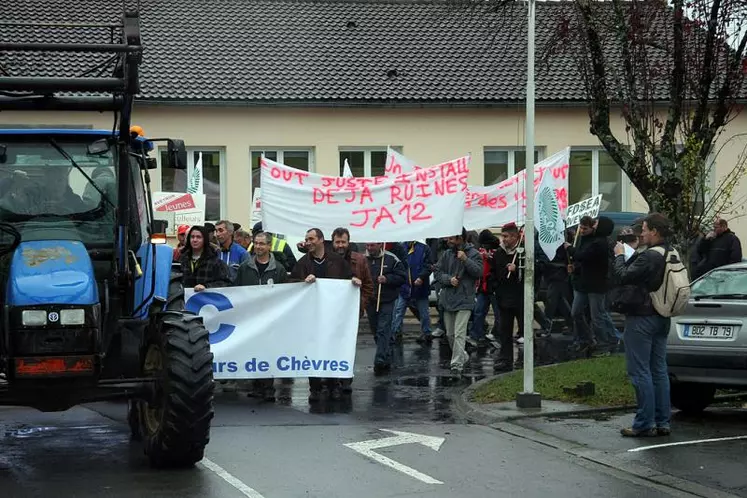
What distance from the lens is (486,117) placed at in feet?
104

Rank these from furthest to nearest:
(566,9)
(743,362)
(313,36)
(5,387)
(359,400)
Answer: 1. (313,36)
2. (566,9)
3. (359,400)
4. (743,362)
5. (5,387)

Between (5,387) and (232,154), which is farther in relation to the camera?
(232,154)

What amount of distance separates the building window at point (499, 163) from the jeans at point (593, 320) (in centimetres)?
1415

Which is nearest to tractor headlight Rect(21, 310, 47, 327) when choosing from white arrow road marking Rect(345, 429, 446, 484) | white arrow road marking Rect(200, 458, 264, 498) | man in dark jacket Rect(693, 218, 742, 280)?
white arrow road marking Rect(200, 458, 264, 498)

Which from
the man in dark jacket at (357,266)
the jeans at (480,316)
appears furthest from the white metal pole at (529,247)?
the jeans at (480,316)

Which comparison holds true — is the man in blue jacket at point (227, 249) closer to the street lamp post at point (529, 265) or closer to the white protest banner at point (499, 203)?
the street lamp post at point (529, 265)

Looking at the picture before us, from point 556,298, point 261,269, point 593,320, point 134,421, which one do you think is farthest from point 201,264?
point 556,298

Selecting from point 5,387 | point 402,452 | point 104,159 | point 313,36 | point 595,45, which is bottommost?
point 402,452

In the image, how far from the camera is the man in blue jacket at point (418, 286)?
18.8 meters

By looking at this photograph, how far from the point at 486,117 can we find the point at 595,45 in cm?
1733

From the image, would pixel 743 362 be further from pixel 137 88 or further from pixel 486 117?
pixel 486 117

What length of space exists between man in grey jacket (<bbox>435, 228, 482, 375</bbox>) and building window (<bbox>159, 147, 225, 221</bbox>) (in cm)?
1616

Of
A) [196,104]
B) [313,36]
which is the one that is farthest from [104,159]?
[313,36]

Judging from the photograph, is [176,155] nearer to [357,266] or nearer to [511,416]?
[511,416]
